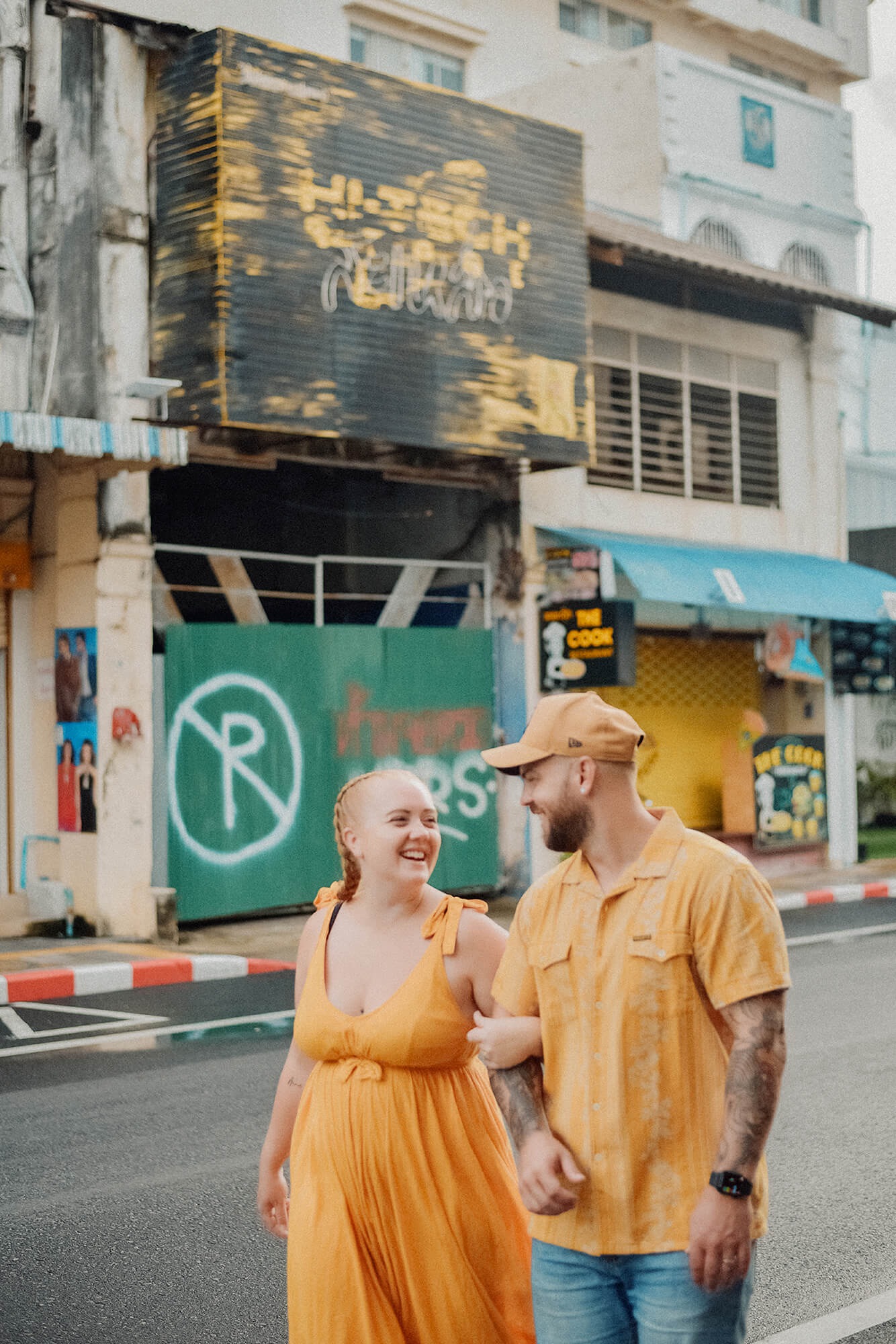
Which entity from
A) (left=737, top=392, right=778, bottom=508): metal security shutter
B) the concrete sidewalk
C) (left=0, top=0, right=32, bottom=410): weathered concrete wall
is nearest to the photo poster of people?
the concrete sidewalk

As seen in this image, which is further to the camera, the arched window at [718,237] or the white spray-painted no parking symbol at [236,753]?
the arched window at [718,237]

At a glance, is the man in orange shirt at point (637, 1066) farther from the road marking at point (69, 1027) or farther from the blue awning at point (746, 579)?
the blue awning at point (746, 579)

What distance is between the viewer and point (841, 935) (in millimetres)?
13961

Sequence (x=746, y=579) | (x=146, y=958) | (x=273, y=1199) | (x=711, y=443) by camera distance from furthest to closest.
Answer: (x=711, y=443)
(x=746, y=579)
(x=146, y=958)
(x=273, y=1199)

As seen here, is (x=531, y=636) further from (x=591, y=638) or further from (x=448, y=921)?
(x=448, y=921)

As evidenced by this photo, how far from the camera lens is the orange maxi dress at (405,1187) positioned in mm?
3113

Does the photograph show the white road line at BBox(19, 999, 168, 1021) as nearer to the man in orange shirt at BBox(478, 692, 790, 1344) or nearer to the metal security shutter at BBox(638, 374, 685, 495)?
the man in orange shirt at BBox(478, 692, 790, 1344)

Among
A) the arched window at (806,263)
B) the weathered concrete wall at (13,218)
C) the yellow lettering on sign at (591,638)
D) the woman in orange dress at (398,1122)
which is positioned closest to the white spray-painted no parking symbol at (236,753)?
the weathered concrete wall at (13,218)

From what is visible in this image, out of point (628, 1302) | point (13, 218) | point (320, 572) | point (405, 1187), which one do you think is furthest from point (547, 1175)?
point (320, 572)

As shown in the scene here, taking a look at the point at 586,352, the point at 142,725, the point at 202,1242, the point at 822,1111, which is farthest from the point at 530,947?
the point at 586,352

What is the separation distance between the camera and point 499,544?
1648 cm

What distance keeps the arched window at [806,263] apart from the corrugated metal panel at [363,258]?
1200cm

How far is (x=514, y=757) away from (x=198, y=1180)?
149 inches

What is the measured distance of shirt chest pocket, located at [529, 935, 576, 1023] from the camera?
112 inches
